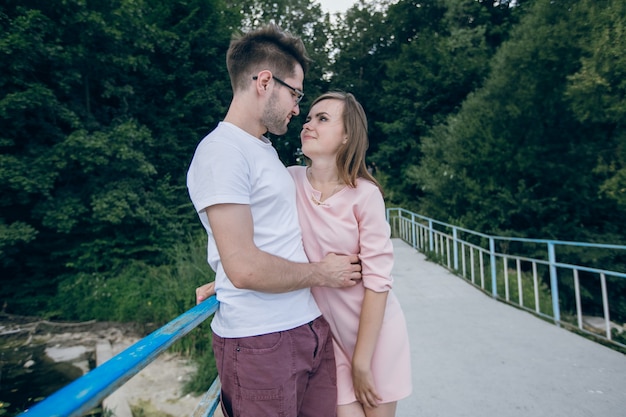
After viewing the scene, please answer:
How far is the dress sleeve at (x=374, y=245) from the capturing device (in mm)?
1352

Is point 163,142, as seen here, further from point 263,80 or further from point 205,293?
point 263,80

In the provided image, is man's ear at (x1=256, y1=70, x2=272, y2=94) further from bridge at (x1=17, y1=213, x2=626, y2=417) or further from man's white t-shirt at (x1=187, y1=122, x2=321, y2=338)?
bridge at (x1=17, y1=213, x2=626, y2=417)

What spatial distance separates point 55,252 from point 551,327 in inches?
406

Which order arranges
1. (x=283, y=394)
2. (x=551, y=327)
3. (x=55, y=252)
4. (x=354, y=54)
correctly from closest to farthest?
(x=283, y=394) → (x=551, y=327) → (x=55, y=252) → (x=354, y=54)

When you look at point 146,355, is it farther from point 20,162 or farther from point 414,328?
point 20,162

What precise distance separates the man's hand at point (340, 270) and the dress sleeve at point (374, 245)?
3 cm

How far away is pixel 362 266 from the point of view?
139 centimetres

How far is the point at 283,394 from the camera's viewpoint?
3.76 ft

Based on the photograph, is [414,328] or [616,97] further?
[616,97]

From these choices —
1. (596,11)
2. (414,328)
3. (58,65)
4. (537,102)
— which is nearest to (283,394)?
(414,328)

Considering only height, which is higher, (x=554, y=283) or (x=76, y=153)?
(x=76, y=153)

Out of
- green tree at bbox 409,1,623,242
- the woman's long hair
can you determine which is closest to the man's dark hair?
the woman's long hair

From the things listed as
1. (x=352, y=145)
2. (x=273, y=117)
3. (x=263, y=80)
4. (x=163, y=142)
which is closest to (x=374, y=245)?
(x=352, y=145)

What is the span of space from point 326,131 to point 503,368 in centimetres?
298
